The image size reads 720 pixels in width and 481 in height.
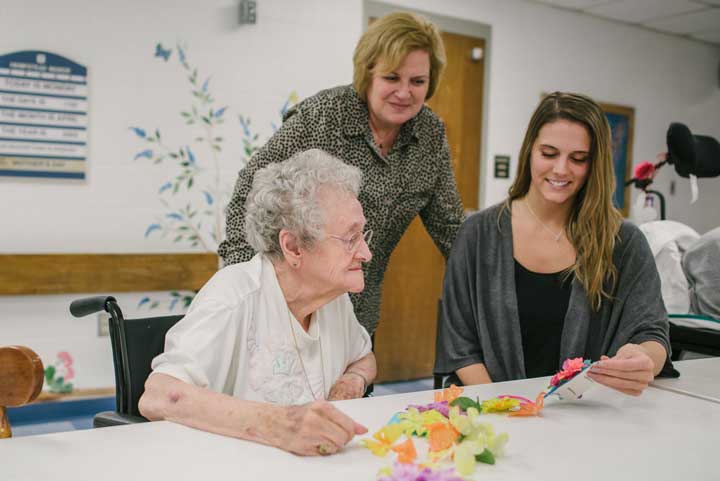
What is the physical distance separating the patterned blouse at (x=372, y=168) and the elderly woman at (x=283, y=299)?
1.27 feet

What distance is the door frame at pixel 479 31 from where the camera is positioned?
4.44 meters

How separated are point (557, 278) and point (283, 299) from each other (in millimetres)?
809

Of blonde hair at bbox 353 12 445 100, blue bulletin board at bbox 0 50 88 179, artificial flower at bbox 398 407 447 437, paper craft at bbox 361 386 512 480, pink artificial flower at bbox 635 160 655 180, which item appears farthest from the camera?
pink artificial flower at bbox 635 160 655 180

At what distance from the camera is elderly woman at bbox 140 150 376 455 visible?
4.75 feet

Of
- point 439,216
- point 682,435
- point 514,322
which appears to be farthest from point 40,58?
point 682,435

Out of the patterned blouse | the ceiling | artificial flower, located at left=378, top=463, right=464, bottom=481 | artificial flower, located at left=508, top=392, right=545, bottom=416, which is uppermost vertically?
the ceiling

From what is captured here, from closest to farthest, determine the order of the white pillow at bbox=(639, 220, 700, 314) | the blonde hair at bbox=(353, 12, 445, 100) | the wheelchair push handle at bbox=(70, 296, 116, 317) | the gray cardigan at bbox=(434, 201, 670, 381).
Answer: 1. the wheelchair push handle at bbox=(70, 296, 116, 317)
2. the gray cardigan at bbox=(434, 201, 670, 381)
3. the blonde hair at bbox=(353, 12, 445, 100)
4. the white pillow at bbox=(639, 220, 700, 314)

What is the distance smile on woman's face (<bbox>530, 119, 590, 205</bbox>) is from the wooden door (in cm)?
270

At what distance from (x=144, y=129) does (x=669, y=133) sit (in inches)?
106

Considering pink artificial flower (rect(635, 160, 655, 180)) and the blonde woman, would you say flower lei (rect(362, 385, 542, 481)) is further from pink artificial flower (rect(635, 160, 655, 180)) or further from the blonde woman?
pink artificial flower (rect(635, 160, 655, 180))

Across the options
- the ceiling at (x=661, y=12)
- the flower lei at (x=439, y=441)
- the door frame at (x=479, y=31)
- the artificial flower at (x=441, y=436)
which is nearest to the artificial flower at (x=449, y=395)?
the flower lei at (x=439, y=441)

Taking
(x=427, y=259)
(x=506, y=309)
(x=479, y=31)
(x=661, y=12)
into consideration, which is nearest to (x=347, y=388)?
(x=506, y=309)

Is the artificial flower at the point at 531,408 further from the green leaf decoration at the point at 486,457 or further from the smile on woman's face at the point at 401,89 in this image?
the smile on woman's face at the point at 401,89

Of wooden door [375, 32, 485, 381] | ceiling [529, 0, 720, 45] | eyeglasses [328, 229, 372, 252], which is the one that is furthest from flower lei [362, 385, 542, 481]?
ceiling [529, 0, 720, 45]
